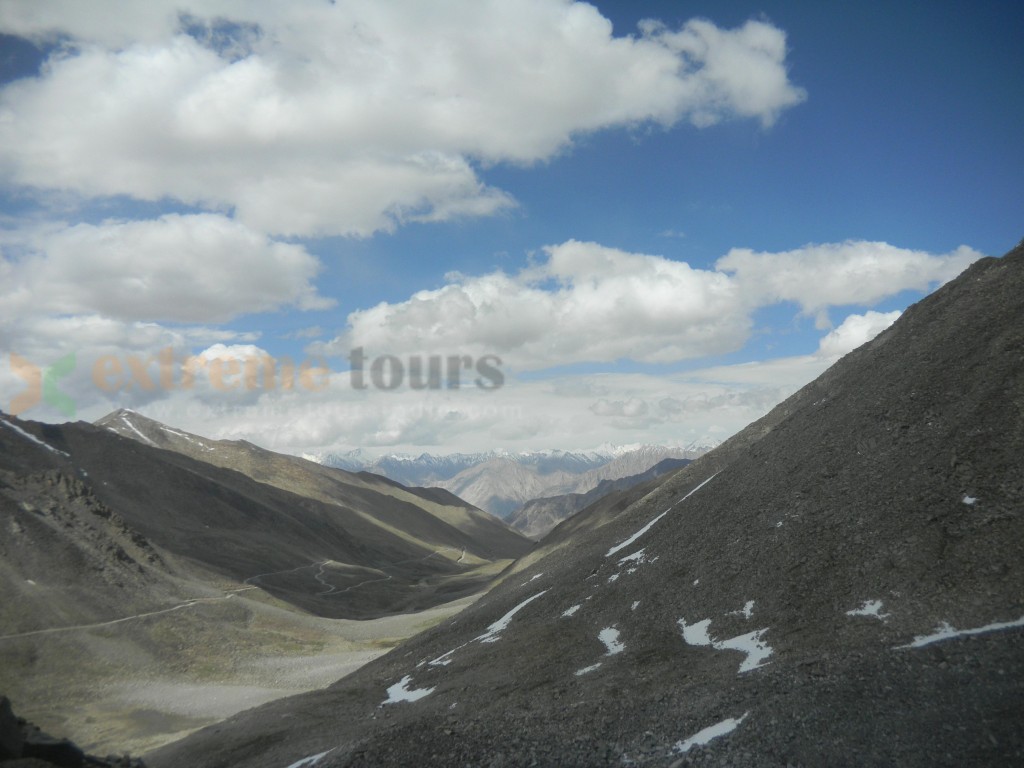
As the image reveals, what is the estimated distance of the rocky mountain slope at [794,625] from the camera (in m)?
16.1

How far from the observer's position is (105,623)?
62.1 m

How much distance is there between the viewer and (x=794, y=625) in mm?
23109

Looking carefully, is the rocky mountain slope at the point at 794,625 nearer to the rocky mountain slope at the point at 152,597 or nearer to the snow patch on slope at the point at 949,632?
the snow patch on slope at the point at 949,632

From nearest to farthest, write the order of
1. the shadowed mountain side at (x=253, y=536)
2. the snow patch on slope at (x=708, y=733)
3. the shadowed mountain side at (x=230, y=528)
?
the snow patch on slope at (x=708, y=733) → the shadowed mountain side at (x=230, y=528) → the shadowed mountain side at (x=253, y=536)

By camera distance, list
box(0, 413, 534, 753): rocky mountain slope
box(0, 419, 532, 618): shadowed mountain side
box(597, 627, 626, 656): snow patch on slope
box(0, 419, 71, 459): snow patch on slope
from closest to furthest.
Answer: box(597, 627, 626, 656): snow patch on slope, box(0, 413, 534, 753): rocky mountain slope, box(0, 419, 532, 618): shadowed mountain side, box(0, 419, 71, 459): snow patch on slope

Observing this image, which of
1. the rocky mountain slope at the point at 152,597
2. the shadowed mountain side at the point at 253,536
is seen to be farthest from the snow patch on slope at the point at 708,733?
the shadowed mountain side at the point at 253,536

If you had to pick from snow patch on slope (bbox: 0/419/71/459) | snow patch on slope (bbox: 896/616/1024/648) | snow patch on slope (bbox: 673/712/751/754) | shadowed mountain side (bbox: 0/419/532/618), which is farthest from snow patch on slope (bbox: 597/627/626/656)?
snow patch on slope (bbox: 0/419/71/459)

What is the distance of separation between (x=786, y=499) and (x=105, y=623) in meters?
63.3

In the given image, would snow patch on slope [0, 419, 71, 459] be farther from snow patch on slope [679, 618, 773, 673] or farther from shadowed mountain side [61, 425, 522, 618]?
snow patch on slope [679, 618, 773, 673]

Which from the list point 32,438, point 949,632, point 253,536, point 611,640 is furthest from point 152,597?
point 949,632

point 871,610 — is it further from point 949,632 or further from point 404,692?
point 404,692

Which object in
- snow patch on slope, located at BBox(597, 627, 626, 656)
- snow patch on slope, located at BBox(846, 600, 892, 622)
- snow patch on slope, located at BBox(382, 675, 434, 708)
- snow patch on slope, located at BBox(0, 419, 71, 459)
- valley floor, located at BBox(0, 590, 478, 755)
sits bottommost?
valley floor, located at BBox(0, 590, 478, 755)

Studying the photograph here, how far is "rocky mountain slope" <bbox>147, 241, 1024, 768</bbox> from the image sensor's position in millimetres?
16109

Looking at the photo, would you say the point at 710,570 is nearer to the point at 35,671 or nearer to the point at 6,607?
the point at 35,671
